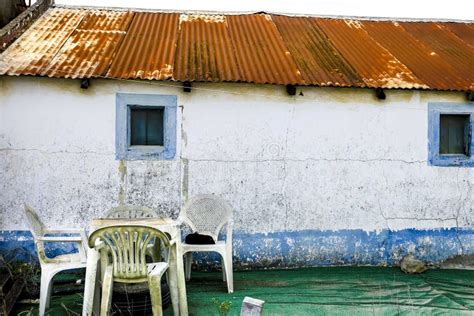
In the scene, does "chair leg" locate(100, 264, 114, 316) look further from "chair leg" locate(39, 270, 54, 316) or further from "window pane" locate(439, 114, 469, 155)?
"window pane" locate(439, 114, 469, 155)

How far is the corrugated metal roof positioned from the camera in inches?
290

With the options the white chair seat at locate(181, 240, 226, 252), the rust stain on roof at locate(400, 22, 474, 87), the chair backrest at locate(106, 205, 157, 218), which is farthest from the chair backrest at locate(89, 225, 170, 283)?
the rust stain on roof at locate(400, 22, 474, 87)

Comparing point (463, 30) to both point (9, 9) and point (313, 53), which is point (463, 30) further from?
point (9, 9)

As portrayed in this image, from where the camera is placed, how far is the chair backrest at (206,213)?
685 cm

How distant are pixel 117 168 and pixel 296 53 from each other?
11.8 feet

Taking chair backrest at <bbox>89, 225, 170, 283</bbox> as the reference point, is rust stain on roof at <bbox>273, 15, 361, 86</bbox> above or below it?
above

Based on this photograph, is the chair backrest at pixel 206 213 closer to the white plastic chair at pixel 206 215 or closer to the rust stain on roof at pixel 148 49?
the white plastic chair at pixel 206 215

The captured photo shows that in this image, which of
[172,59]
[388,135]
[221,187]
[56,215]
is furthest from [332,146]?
[56,215]

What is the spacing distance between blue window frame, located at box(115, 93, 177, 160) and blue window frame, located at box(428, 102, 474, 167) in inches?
157

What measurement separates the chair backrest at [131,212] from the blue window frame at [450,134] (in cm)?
439

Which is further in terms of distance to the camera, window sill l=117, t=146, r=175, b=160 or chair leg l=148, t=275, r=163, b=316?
window sill l=117, t=146, r=175, b=160

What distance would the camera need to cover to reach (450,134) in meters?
8.01

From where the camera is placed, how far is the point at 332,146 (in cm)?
768

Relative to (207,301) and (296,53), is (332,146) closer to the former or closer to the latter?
(296,53)
